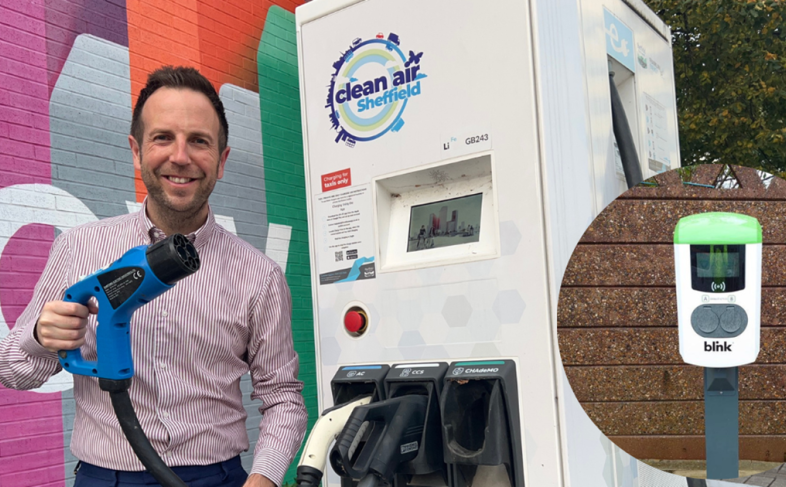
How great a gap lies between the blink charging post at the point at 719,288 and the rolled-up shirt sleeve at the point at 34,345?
5.22ft

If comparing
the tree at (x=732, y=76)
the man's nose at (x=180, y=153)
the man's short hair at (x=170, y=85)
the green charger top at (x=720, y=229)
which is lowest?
the green charger top at (x=720, y=229)

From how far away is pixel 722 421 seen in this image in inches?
75.8

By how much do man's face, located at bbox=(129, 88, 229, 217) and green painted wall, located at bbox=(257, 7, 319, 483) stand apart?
9.76ft

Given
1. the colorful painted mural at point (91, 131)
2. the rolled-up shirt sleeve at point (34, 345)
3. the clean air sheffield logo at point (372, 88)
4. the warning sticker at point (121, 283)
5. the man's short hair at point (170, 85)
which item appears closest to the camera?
Result: the warning sticker at point (121, 283)

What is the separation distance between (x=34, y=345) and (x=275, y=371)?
59 cm

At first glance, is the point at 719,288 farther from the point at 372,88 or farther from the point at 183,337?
the point at 183,337

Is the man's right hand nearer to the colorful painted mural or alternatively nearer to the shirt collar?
the shirt collar

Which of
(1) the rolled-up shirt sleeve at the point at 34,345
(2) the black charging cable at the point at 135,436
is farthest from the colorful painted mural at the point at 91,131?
(2) the black charging cable at the point at 135,436

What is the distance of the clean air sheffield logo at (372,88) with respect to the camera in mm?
2113

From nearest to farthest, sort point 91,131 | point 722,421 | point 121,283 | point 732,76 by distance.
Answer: point 121,283 < point 722,421 < point 91,131 < point 732,76

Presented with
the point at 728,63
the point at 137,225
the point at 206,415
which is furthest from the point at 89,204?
the point at 728,63

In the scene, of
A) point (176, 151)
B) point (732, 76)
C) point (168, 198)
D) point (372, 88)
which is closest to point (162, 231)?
point (168, 198)

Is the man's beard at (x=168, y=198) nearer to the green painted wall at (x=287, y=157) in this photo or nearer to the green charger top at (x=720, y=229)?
the green charger top at (x=720, y=229)

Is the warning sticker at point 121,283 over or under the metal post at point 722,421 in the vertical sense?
over
